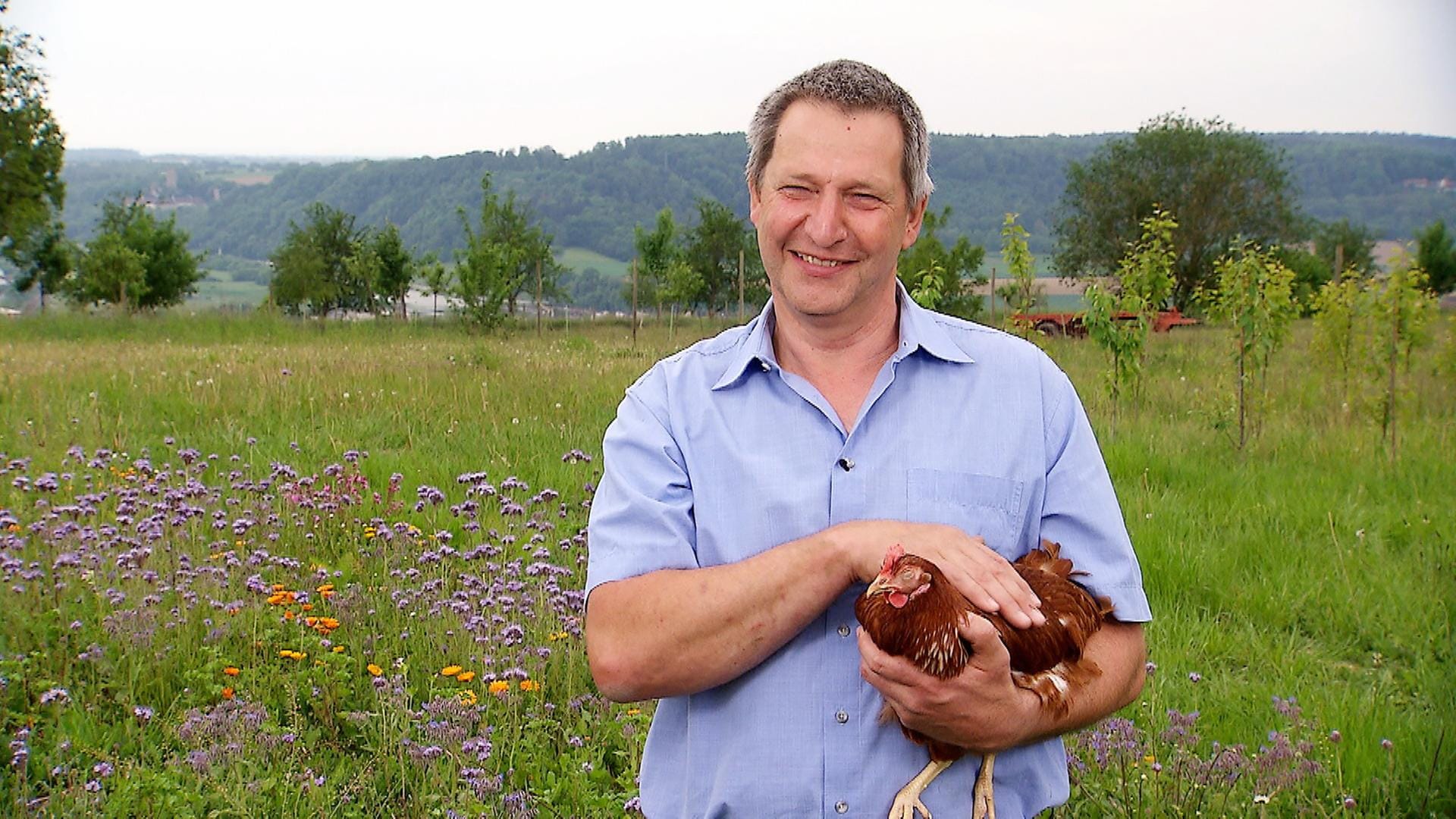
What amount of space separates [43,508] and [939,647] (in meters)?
5.19

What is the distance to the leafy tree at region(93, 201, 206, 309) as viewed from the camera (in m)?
40.2

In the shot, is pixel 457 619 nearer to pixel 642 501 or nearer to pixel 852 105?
pixel 642 501

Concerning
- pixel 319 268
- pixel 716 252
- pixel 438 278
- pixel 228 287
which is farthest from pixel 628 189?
pixel 438 278

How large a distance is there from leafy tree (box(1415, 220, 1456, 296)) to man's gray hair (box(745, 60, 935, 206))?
52.9 m

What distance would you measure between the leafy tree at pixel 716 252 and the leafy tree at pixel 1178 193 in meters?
13.3

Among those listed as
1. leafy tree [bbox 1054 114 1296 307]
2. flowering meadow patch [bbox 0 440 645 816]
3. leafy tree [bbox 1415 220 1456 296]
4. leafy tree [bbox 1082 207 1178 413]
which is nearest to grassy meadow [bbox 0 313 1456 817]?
flowering meadow patch [bbox 0 440 645 816]

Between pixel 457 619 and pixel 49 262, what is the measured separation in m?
56.3

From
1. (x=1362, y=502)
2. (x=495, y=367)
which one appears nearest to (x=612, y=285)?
(x=495, y=367)

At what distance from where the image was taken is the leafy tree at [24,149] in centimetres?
2988

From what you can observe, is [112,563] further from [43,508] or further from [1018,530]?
[1018,530]

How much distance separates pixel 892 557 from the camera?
5.86ft

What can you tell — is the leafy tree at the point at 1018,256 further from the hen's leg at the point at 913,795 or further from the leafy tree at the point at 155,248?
the leafy tree at the point at 155,248

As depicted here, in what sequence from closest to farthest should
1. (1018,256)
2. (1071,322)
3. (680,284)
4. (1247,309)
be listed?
(1247,309)
(1018,256)
(1071,322)
(680,284)

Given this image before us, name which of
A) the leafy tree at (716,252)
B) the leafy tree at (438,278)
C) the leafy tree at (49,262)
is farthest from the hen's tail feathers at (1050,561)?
the leafy tree at (49,262)
